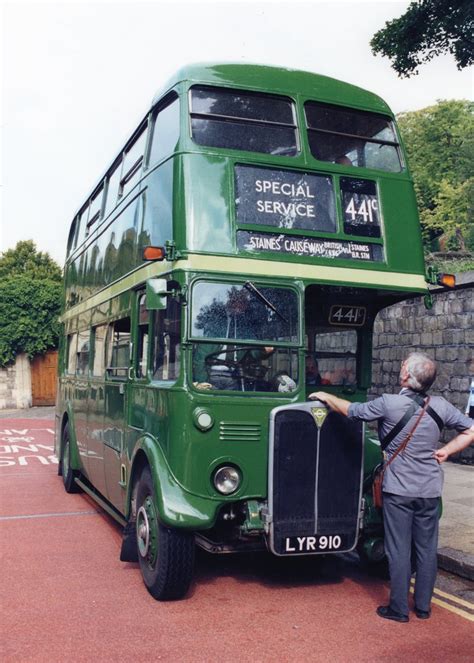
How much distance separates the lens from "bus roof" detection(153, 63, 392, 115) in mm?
6090

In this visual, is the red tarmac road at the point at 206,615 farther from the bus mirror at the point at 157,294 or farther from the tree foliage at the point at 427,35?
the tree foliage at the point at 427,35

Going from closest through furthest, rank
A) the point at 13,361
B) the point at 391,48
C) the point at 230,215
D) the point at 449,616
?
1. the point at 449,616
2. the point at 230,215
3. the point at 391,48
4. the point at 13,361

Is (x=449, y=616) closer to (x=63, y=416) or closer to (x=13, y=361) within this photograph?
(x=63, y=416)

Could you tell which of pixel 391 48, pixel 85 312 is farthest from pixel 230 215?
pixel 391 48

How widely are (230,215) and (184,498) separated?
7.18ft

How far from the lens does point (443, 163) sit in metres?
47.3

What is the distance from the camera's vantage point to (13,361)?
108 feet

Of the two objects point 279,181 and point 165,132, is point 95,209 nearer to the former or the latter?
point 165,132

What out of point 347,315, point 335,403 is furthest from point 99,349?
point 335,403

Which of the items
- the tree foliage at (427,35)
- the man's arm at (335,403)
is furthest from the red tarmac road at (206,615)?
the tree foliage at (427,35)

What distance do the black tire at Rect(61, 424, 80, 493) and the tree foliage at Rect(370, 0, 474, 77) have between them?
36.7 feet

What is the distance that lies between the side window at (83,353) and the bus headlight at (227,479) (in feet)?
14.8

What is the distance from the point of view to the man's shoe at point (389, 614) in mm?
5059

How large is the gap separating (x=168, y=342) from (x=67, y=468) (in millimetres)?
5935
